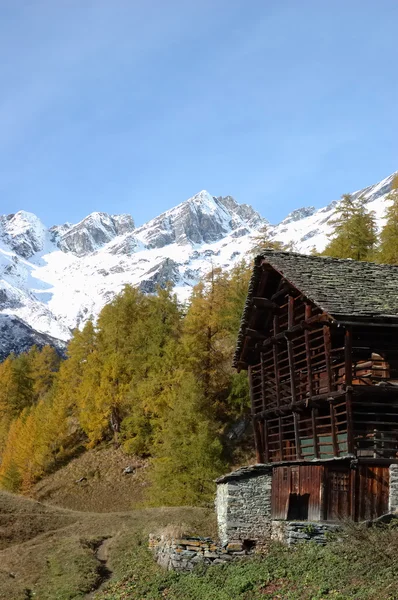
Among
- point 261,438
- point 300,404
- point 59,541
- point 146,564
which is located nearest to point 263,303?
point 300,404

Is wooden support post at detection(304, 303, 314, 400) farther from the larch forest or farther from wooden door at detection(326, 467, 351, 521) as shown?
the larch forest

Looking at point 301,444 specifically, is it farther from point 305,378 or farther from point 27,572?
point 27,572

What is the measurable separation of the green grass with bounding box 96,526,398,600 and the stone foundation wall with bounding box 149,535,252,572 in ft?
1.50

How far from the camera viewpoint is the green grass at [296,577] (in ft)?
48.6

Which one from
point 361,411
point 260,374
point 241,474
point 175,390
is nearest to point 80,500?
point 175,390

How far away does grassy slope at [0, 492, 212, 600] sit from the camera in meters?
21.9

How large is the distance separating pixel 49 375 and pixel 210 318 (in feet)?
134

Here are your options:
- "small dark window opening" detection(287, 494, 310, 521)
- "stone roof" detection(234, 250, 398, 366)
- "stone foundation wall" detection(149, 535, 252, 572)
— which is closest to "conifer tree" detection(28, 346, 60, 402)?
"stone roof" detection(234, 250, 398, 366)

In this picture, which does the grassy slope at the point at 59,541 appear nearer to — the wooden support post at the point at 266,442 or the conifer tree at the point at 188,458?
the conifer tree at the point at 188,458

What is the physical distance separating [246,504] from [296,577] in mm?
7246

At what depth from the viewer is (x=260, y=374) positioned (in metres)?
30.4

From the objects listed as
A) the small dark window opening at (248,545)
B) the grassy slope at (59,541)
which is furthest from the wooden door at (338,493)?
the grassy slope at (59,541)

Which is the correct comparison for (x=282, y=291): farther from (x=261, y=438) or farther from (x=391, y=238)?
(x=391, y=238)

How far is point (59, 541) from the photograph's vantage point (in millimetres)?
27812
